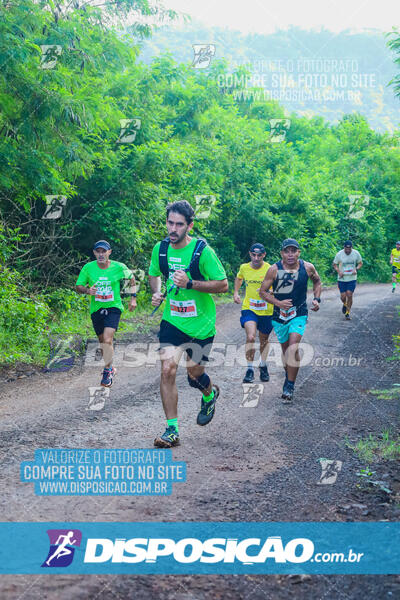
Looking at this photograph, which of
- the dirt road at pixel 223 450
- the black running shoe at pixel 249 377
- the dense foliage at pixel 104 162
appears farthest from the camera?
the dense foliage at pixel 104 162

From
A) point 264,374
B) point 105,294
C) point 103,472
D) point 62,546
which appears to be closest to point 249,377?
point 264,374

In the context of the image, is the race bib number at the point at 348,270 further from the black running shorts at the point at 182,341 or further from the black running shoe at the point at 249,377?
the black running shorts at the point at 182,341

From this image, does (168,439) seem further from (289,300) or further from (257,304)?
(257,304)

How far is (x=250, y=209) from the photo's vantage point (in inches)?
963

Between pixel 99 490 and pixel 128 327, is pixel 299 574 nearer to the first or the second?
pixel 99 490

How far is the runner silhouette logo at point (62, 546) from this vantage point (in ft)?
11.6

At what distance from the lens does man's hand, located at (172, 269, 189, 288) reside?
5.57 m

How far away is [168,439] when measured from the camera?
5.82 metres

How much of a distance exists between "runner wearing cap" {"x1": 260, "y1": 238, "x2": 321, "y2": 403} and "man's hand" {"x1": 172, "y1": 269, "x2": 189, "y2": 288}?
291cm

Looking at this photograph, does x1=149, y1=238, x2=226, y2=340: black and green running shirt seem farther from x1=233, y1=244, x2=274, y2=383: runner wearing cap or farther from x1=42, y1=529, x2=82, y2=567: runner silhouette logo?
x1=233, y1=244, x2=274, y2=383: runner wearing cap

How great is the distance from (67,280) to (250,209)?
11.6 metres

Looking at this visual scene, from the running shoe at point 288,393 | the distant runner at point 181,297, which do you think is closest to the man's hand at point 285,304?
the running shoe at point 288,393

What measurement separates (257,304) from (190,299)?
153 inches

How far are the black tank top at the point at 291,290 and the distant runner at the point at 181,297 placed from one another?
257 centimetres
